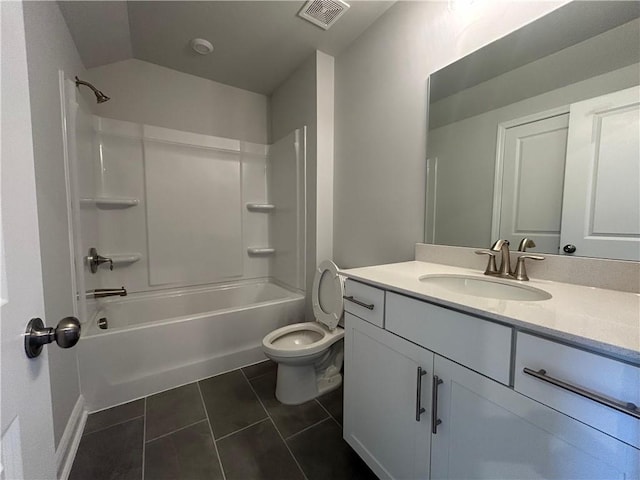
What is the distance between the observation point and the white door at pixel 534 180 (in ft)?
3.19

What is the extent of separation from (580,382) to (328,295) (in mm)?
1344

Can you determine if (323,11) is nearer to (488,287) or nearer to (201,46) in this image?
(201,46)

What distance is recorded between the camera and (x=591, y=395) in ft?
1.63

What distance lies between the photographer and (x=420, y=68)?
4.72ft

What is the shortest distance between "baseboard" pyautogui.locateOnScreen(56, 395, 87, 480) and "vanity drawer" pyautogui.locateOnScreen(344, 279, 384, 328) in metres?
1.44

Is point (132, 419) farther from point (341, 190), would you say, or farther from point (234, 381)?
point (341, 190)

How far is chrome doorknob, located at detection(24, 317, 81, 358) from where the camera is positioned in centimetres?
42

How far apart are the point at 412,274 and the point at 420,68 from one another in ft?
3.89

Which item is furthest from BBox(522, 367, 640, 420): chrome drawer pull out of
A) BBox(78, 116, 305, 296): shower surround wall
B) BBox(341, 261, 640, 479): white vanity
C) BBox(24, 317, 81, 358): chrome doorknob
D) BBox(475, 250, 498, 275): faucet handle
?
BBox(78, 116, 305, 296): shower surround wall

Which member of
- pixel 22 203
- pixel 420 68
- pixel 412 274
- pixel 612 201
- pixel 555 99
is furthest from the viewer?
pixel 420 68

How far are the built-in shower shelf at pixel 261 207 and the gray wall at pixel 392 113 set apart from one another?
3.05ft

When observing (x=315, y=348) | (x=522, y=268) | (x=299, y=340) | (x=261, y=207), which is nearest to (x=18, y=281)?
(x=315, y=348)

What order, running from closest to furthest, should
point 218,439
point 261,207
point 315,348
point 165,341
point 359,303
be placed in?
1. point 359,303
2. point 218,439
3. point 315,348
4. point 165,341
5. point 261,207

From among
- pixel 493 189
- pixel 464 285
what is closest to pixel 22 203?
pixel 464 285
